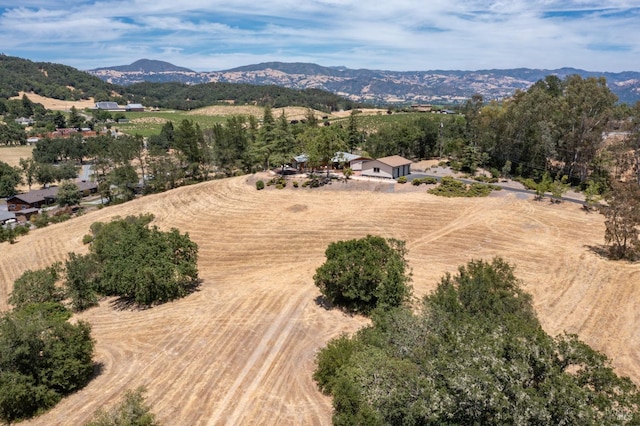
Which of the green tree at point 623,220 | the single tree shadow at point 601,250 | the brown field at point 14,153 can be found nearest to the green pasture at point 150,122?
the brown field at point 14,153

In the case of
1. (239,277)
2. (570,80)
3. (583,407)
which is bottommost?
(239,277)

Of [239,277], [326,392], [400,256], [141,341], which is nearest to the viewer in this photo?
[326,392]

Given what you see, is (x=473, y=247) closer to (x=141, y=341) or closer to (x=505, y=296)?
(x=505, y=296)

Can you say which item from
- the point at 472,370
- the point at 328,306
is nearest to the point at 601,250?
the point at 328,306

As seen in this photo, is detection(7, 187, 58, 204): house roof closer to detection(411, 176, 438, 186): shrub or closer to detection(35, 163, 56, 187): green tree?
detection(35, 163, 56, 187): green tree

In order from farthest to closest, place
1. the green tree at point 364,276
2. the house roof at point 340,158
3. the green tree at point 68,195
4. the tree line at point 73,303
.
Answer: the green tree at point 68,195
the house roof at point 340,158
the green tree at point 364,276
the tree line at point 73,303

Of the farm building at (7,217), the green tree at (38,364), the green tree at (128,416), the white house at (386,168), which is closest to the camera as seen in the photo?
the green tree at (128,416)

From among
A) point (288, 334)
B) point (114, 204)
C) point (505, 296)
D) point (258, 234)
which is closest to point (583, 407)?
point (505, 296)

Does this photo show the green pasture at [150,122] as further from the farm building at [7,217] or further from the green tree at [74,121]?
the farm building at [7,217]
